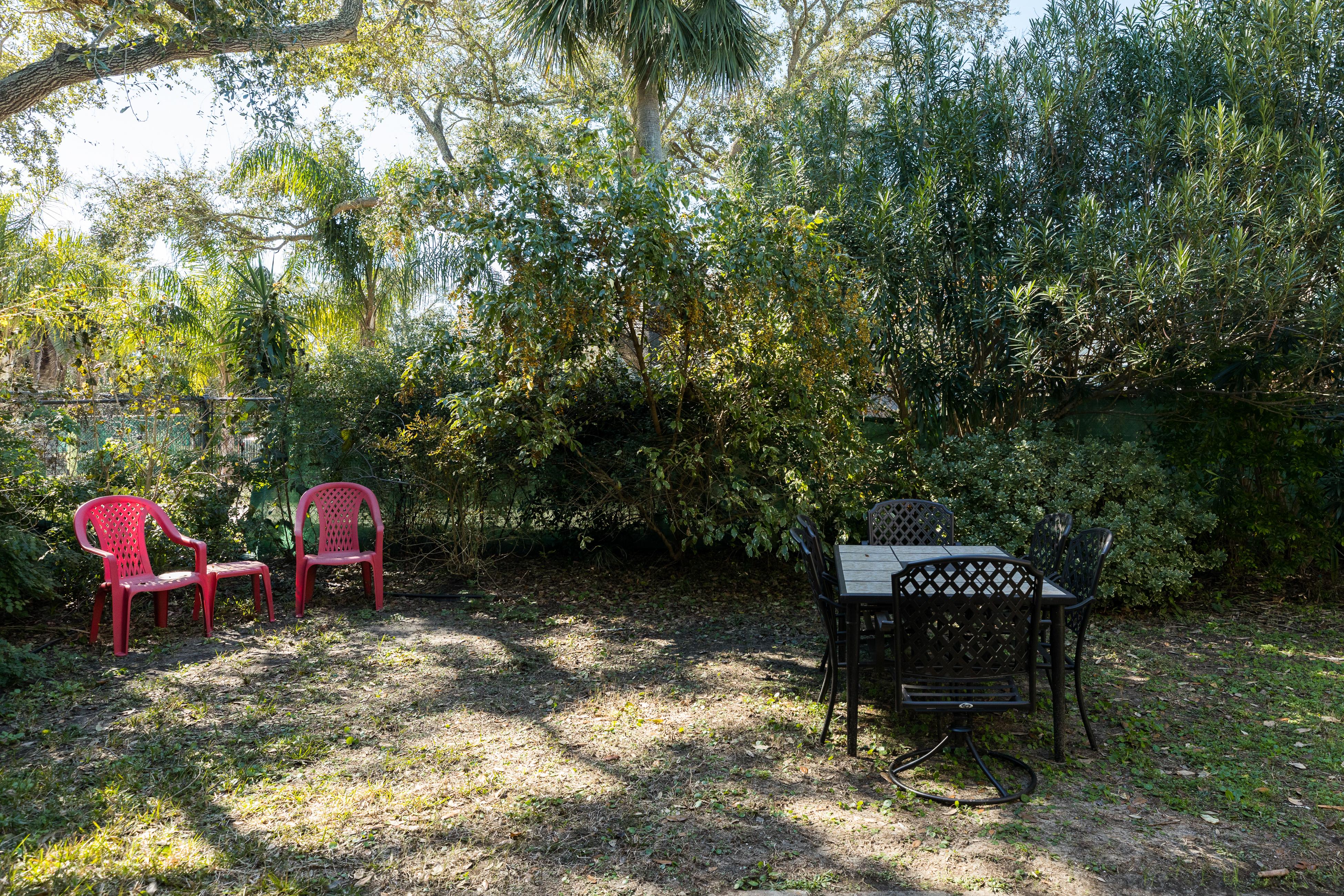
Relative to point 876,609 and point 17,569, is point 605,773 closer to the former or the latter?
point 876,609

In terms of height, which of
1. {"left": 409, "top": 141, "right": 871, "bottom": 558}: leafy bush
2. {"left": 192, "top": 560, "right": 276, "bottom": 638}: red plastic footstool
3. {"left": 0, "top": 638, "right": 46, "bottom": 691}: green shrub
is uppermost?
{"left": 409, "top": 141, "right": 871, "bottom": 558}: leafy bush

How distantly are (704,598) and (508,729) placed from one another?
3.30 metres

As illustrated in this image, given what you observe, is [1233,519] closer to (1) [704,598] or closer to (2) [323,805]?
(1) [704,598]

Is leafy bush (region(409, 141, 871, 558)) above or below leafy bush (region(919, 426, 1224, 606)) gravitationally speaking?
above

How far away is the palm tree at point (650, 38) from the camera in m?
9.13

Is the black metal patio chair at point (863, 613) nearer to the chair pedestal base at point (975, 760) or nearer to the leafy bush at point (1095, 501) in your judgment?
the chair pedestal base at point (975, 760)

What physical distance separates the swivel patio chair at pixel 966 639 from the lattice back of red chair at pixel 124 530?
5073mm

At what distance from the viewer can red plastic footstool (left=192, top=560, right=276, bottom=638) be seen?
5879 mm

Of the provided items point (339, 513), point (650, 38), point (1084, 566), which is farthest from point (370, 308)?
point (1084, 566)

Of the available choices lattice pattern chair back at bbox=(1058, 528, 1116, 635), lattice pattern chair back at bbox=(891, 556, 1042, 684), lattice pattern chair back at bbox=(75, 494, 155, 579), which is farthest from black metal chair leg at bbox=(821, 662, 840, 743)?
lattice pattern chair back at bbox=(75, 494, 155, 579)

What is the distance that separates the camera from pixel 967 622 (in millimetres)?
3467

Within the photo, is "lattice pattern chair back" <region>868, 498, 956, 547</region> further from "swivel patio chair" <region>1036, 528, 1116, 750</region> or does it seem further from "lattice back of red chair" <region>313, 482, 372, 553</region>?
"lattice back of red chair" <region>313, 482, 372, 553</region>

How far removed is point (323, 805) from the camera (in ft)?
11.1

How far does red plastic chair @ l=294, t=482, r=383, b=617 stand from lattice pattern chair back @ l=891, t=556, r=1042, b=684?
447cm
